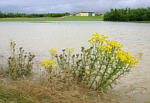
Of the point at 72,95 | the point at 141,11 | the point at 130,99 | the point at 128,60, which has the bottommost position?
the point at 130,99

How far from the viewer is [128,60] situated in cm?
295

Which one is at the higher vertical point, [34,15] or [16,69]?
[34,15]

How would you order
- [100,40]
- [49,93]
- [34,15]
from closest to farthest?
[49,93] < [100,40] < [34,15]

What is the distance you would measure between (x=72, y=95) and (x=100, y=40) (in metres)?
1.19

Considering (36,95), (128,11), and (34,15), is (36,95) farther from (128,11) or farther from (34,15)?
(34,15)

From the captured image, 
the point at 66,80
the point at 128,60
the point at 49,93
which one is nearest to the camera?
the point at 49,93

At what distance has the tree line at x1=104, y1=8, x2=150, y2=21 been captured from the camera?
215 feet

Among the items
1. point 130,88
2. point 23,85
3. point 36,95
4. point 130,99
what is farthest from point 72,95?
point 130,88

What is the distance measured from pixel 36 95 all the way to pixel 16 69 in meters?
2.03

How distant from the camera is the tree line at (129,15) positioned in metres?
65.4

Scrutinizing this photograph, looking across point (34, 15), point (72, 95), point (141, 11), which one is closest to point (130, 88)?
point (72, 95)

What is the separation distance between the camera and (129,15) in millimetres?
68062

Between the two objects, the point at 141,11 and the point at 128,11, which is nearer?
the point at 141,11

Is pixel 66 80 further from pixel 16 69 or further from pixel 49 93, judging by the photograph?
pixel 16 69
